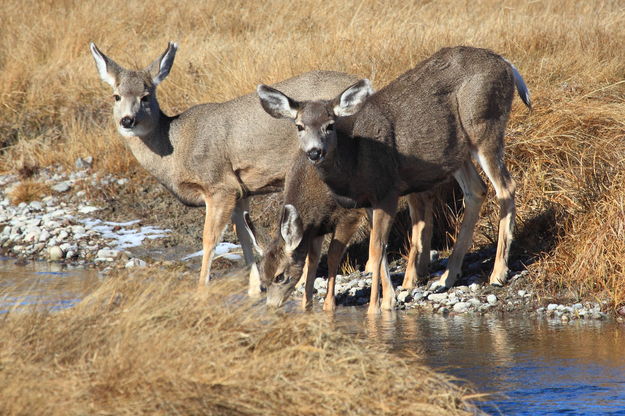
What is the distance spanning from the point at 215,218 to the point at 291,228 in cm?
182

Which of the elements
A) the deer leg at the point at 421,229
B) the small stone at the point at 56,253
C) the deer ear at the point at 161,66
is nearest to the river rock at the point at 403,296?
the deer leg at the point at 421,229

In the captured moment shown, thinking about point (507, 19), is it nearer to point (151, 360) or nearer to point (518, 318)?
point (518, 318)

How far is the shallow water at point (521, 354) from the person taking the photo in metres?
6.24

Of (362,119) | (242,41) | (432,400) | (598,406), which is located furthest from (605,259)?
(242,41)

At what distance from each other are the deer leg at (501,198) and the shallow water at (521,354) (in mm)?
948

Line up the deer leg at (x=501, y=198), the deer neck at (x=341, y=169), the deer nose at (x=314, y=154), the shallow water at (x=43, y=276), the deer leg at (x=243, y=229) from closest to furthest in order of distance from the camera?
the deer nose at (x=314, y=154) → the deer neck at (x=341, y=169) → the shallow water at (x=43, y=276) → the deer leg at (x=501, y=198) → the deer leg at (x=243, y=229)

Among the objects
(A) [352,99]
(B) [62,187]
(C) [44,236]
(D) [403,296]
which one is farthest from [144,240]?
(A) [352,99]

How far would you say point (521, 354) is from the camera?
24.6 feet

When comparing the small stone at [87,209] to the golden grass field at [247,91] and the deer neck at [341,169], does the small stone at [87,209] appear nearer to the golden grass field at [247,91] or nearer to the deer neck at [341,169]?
the golden grass field at [247,91]

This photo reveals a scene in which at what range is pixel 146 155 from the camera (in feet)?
35.2

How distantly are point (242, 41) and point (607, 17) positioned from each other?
18.3 feet

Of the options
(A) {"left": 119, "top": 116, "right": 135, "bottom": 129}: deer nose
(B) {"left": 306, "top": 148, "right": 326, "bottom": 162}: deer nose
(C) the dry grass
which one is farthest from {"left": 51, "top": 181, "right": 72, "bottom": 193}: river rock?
(C) the dry grass

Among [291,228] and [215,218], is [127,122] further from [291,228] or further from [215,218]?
[291,228]

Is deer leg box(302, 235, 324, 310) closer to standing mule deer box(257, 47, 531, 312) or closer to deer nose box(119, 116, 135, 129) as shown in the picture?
standing mule deer box(257, 47, 531, 312)
